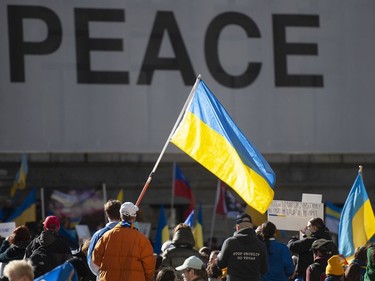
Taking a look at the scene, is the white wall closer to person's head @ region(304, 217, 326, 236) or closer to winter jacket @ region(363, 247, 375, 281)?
person's head @ region(304, 217, 326, 236)

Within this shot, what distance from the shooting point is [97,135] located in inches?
1043

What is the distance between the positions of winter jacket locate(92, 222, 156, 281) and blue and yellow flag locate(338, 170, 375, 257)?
4431 mm

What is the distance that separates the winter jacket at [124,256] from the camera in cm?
980

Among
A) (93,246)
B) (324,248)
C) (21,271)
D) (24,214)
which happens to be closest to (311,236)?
(324,248)

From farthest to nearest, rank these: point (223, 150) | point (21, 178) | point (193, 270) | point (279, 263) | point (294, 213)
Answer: point (21, 178) → point (294, 213) → point (279, 263) → point (223, 150) → point (193, 270)

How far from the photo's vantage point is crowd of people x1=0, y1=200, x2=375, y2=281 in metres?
9.84

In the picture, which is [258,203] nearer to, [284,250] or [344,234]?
[284,250]

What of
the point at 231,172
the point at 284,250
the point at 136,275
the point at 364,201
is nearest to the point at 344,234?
the point at 364,201

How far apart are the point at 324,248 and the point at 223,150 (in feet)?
4.33

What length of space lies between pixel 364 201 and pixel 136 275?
195 inches

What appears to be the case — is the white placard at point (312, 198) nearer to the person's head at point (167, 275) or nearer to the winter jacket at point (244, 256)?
the winter jacket at point (244, 256)

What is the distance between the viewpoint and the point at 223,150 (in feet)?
37.2

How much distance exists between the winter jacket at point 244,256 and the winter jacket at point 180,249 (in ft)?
1.87

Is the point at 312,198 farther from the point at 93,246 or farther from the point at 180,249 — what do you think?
the point at 93,246
